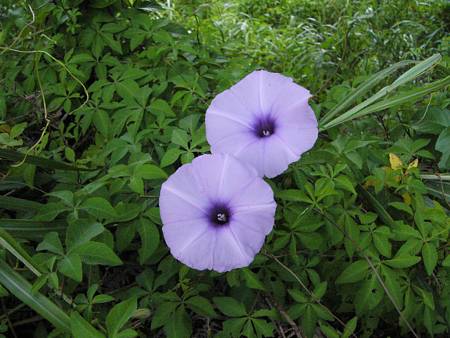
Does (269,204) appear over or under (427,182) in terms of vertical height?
over

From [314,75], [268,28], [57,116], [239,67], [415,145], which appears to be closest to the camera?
[415,145]

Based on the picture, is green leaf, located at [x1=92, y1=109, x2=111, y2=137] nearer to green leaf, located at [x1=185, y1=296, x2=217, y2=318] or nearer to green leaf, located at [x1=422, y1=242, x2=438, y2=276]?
green leaf, located at [x1=185, y1=296, x2=217, y2=318]

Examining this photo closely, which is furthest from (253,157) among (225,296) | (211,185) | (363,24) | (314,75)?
(363,24)

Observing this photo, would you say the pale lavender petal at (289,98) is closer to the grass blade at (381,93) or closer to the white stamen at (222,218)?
the white stamen at (222,218)

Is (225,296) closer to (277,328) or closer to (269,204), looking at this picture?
(277,328)

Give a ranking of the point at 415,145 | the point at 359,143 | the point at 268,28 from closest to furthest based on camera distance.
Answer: the point at 359,143, the point at 415,145, the point at 268,28

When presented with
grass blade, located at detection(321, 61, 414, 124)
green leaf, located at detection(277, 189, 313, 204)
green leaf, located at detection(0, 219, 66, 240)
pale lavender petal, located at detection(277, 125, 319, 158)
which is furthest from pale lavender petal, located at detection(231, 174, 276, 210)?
grass blade, located at detection(321, 61, 414, 124)

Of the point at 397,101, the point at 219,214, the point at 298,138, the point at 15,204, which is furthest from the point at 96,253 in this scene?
the point at 397,101
